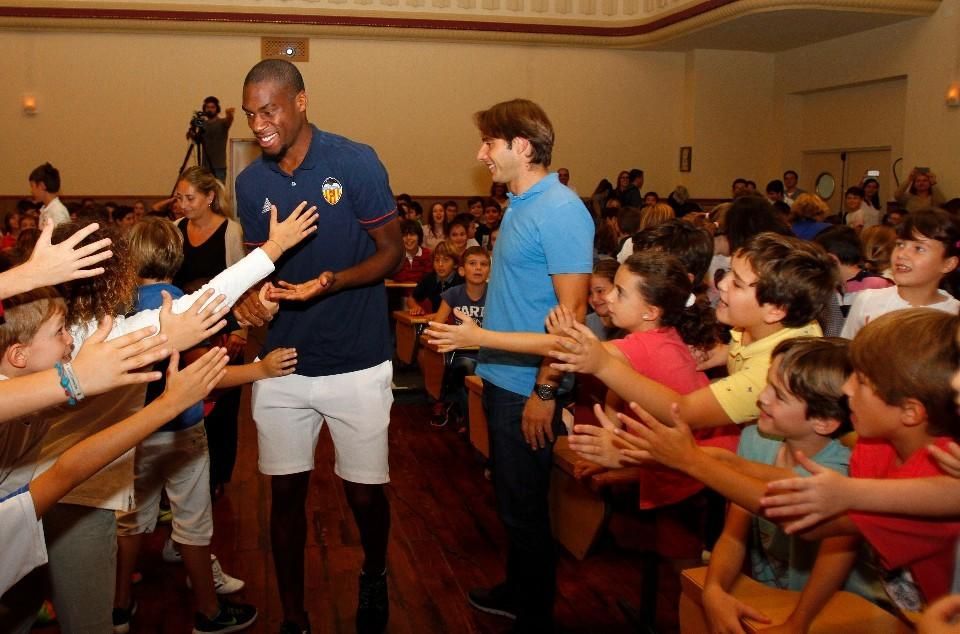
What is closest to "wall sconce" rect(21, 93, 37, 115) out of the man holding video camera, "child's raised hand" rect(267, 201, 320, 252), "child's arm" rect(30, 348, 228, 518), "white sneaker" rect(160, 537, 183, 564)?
the man holding video camera

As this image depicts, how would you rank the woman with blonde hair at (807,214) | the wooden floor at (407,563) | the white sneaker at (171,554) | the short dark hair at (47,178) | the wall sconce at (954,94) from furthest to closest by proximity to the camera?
the wall sconce at (954,94)
the short dark hair at (47,178)
the woman with blonde hair at (807,214)
the white sneaker at (171,554)
the wooden floor at (407,563)

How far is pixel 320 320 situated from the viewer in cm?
270

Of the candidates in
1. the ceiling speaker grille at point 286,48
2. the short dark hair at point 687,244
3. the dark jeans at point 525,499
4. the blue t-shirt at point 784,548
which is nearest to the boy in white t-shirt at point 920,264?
the short dark hair at point 687,244

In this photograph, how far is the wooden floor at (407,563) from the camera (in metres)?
3.02

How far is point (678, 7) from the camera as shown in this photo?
40.2ft

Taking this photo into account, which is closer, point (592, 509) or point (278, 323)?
point (278, 323)

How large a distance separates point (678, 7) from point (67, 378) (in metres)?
12.1

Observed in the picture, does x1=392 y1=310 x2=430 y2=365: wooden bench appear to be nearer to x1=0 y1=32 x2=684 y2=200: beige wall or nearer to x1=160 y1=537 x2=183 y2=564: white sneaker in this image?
x1=160 y1=537 x2=183 y2=564: white sneaker

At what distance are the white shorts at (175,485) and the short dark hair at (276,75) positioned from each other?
113cm

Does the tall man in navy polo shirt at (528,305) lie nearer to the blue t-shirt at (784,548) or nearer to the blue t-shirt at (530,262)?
the blue t-shirt at (530,262)

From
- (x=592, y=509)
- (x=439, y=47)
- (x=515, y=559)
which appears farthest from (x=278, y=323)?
(x=439, y=47)

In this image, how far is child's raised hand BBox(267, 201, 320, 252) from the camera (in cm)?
243

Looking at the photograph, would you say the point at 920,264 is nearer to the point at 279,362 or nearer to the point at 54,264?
the point at 279,362

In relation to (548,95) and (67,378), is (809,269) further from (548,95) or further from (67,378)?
(548,95)
